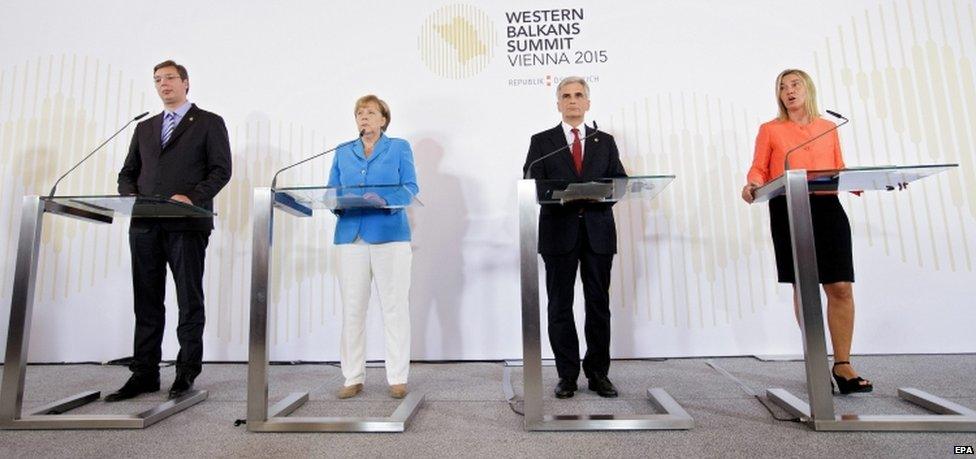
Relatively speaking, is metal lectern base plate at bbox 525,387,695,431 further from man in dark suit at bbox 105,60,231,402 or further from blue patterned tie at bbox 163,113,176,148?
blue patterned tie at bbox 163,113,176,148

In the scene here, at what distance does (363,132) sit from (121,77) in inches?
98.8

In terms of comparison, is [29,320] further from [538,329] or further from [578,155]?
[578,155]

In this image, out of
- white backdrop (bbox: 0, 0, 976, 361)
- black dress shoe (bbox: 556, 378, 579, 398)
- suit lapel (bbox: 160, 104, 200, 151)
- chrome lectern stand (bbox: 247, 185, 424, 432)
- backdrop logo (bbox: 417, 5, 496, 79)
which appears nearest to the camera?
chrome lectern stand (bbox: 247, 185, 424, 432)

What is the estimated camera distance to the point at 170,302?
137 inches

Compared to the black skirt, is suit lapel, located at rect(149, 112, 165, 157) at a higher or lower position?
higher

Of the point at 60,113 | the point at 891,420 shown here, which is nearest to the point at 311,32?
the point at 60,113

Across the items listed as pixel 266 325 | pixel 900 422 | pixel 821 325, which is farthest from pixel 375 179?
pixel 900 422

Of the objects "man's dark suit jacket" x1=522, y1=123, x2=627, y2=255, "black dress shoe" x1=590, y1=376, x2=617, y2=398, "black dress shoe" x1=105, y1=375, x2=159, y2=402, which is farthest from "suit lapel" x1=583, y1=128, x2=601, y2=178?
"black dress shoe" x1=105, y1=375, x2=159, y2=402

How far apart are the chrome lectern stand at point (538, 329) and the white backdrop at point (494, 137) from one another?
1521mm

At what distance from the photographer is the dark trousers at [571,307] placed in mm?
2330

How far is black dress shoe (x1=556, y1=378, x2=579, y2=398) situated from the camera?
2279 mm

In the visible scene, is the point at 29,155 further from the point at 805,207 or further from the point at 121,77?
the point at 805,207

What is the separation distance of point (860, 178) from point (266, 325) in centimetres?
235

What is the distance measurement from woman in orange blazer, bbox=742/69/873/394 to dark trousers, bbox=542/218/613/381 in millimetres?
745
